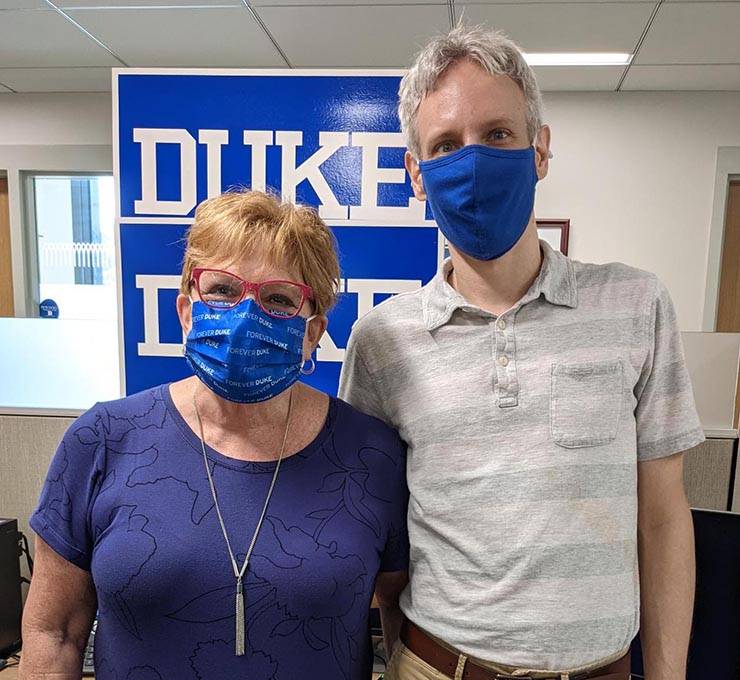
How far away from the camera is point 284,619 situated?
2.71 feet

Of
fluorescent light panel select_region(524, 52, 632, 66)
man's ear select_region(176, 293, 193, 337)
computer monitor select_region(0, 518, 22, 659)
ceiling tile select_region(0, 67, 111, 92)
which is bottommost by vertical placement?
computer monitor select_region(0, 518, 22, 659)

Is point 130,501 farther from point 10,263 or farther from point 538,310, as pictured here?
point 10,263

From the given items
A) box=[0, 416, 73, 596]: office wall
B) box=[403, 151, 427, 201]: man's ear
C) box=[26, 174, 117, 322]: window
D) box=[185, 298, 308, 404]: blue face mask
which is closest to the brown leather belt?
box=[185, 298, 308, 404]: blue face mask

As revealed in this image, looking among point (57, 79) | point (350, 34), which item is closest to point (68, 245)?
point (57, 79)

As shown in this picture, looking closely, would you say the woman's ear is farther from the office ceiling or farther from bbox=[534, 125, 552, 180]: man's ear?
the office ceiling

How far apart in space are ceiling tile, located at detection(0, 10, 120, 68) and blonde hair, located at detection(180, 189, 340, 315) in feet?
9.25

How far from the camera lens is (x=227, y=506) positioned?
852 mm

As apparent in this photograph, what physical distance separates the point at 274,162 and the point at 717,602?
A: 134 cm

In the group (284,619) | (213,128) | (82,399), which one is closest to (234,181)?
(213,128)

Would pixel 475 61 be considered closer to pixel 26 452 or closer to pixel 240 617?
pixel 240 617

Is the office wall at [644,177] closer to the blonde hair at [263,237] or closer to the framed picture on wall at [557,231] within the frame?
the framed picture on wall at [557,231]

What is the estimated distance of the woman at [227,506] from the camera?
2.68 ft

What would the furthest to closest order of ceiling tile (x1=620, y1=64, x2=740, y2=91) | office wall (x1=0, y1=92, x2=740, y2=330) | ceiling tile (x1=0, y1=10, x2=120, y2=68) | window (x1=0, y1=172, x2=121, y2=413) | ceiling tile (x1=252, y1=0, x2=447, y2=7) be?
window (x1=0, y1=172, x2=121, y2=413) → office wall (x1=0, y1=92, x2=740, y2=330) → ceiling tile (x1=620, y1=64, x2=740, y2=91) → ceiling tile (x1=0, y1=10, x2=120, y2=68) → ceiling tile (x1=252, y1=0, x2=447, y2=7)

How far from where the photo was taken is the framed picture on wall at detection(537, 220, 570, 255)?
13.3ft
